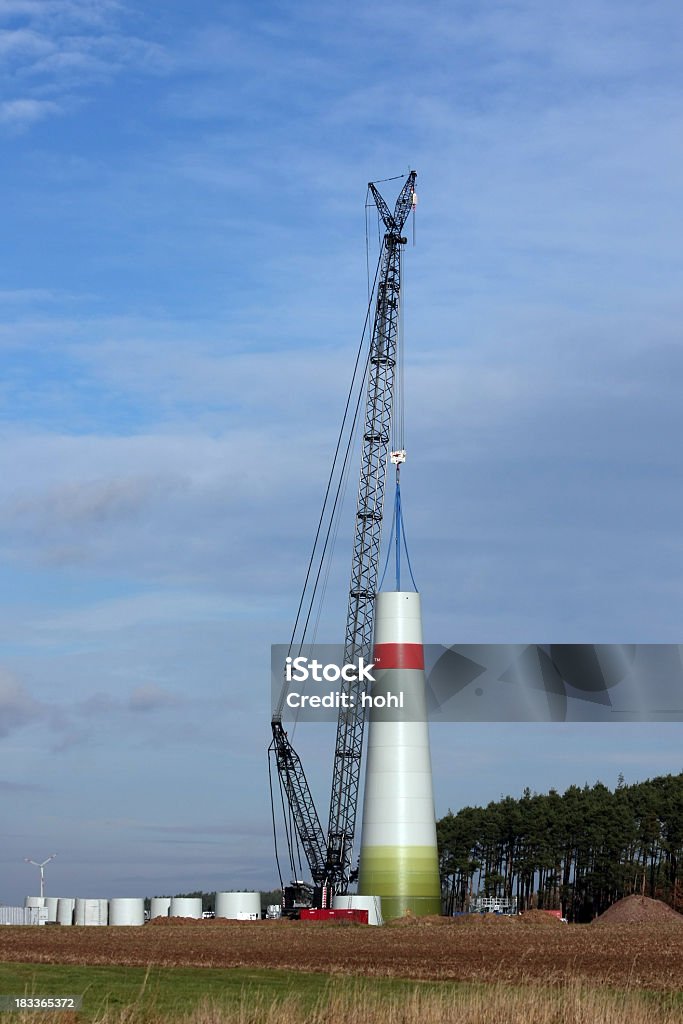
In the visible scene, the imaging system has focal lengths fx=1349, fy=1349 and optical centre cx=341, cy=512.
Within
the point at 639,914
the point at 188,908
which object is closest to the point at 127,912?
the point at 188,908

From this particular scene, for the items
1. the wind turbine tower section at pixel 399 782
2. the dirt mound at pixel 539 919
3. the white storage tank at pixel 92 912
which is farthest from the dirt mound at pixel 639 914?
the white storage tank at pixel 92 912

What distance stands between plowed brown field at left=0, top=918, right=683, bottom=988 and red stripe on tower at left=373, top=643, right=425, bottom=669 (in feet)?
51.2

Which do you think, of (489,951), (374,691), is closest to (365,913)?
(374,691)

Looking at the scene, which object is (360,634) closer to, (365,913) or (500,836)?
(365,913)

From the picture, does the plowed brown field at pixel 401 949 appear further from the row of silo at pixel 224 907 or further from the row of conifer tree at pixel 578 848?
the row of conifer tree at pixel 578 848

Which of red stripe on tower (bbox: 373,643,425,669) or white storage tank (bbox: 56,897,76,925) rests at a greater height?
red stripe on tower (bbox: 373,643,425,669)

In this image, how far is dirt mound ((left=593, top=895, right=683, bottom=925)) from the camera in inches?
4087

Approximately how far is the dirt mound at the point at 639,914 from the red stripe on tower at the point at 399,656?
3120 cm

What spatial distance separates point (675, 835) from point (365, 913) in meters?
74.6

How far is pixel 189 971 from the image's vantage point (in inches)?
1908

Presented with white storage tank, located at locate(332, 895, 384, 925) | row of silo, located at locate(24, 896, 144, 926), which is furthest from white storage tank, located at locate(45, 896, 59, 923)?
white storage tank, located at locate(332, 895, 384, 925)

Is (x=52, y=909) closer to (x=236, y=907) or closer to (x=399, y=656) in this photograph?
(x=236, y=907)

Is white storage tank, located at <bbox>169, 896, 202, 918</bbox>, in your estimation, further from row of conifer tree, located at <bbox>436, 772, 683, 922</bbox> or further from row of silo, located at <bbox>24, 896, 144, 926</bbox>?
row of conifer tree, located at <bbox>436, 772, 683, 922</bbox>

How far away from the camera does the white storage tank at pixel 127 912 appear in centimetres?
10000
